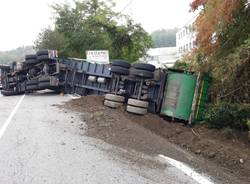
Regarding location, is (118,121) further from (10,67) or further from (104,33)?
(104,33)

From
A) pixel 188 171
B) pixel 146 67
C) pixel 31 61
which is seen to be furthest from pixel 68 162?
pixel 31 61

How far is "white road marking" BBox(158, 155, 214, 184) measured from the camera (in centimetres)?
540

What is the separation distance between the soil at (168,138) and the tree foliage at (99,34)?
62.4 ft

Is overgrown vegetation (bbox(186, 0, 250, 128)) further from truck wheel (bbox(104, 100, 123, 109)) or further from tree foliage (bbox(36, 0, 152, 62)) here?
tree foliage (bbox(36, 0, 152, 62))

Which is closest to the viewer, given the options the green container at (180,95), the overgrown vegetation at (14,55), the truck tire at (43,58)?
the green container at (180,95)

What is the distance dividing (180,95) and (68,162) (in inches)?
234

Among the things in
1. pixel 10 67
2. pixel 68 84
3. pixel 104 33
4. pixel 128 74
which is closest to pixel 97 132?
pixel 128 74

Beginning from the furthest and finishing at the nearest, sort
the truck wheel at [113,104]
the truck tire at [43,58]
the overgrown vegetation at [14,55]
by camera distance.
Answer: the overgrown vegetation at [14,55], the truck tire at [43,58], the truck wheel at [113,104]

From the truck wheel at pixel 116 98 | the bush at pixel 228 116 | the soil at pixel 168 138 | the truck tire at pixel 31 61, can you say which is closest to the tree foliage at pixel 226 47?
the bush at pixel 228 116

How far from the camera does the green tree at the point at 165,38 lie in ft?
434

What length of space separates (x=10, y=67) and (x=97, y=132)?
13984 mm

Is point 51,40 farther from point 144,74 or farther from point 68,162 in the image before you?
point 68,162

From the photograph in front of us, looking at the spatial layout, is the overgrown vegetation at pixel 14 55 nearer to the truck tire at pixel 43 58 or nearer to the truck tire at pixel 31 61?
the truck tire at pixel 31 61

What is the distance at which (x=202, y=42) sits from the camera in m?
10.9
